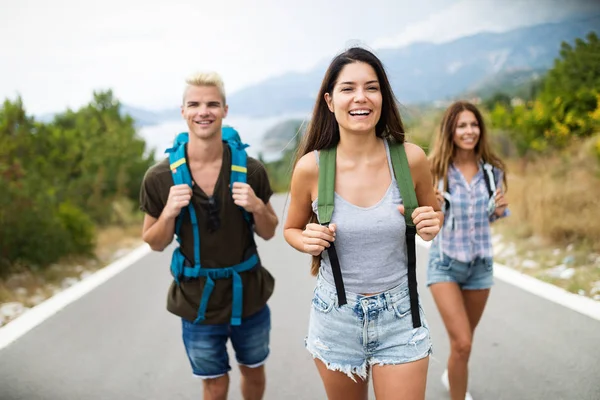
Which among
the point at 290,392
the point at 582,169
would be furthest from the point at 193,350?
the point at 582,169

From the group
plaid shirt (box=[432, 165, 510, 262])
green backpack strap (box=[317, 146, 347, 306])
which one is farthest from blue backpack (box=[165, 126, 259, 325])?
plaid shirt (box=[432, 165, 510, 262])

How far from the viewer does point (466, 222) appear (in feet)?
12.9

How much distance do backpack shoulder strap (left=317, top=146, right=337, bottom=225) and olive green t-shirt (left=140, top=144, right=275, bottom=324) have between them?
2.80 feet

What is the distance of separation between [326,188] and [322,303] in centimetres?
48

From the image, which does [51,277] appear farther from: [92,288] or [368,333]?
[368,333]

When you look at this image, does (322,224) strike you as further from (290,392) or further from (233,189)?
(290,392)

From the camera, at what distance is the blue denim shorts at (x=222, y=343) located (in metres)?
3.34

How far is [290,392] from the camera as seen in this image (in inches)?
172

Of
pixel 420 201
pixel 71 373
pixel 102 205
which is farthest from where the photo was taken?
pixel 102 205

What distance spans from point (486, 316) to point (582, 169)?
573 cm

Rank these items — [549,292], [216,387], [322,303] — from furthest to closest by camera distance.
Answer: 1. [549,292]
2. [216,387]
3. [322,303]

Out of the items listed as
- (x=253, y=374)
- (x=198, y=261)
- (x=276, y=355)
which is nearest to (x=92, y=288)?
(x=276, y=355)

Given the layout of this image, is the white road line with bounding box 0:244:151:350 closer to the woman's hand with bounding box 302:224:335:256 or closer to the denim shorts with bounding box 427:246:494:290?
the denim shorts with bounding box 427:246:494:290

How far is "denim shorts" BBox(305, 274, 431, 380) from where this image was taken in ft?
8.18
